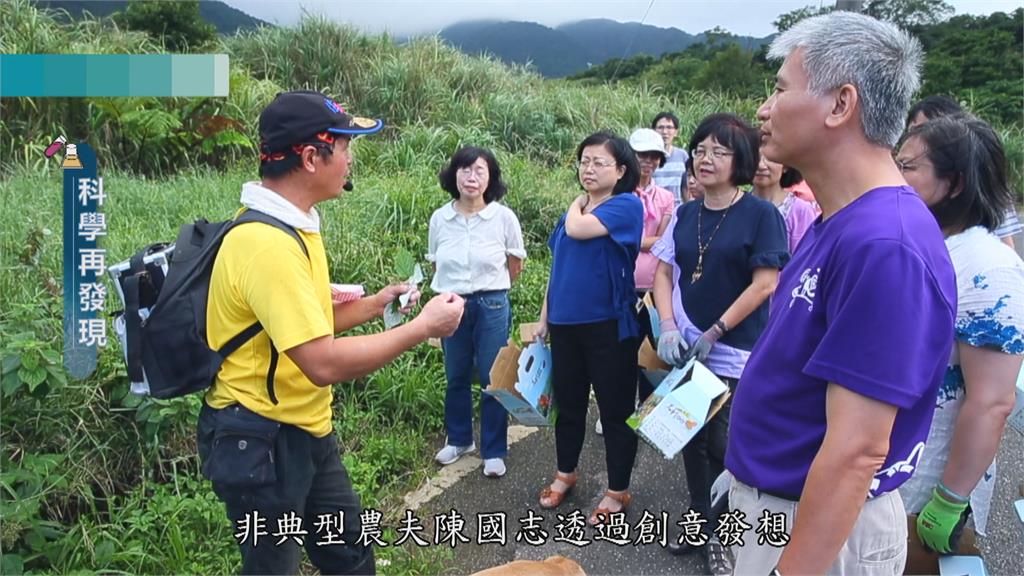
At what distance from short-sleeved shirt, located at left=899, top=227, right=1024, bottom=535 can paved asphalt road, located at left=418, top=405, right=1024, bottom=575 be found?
1217 mm

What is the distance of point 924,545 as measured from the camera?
6.42 feet

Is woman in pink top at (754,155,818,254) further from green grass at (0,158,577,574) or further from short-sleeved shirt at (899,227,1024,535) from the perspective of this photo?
green grass at (0,158,577,574)

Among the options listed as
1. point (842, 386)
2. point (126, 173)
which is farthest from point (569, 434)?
point (126, 173)

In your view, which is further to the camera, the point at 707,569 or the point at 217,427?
the point at 707,569

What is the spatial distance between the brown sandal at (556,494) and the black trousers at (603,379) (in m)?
0.23

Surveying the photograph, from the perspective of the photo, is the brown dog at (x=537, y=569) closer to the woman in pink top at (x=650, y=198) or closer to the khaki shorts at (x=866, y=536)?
the khaki shorts at (x=866, y=536)

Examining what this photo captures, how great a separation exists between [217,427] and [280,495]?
0.84 ft

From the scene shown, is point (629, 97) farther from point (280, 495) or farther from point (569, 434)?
point (280, 495)

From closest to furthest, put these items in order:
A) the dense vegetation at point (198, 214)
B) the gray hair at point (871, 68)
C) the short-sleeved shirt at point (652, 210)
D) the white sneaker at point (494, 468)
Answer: the gray hair at point (871, 68) < the dense vegetation at point (198, 214) < the white sneaker at point (494, 468) < the short-sleeved shirt at point (652, 210)

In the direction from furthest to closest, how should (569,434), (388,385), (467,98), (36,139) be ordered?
(467,98)
(36,139)
(388,385)
(569,434)

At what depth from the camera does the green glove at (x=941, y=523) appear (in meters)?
1.88

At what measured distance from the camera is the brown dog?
202 centimetres

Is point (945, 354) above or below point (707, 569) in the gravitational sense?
above

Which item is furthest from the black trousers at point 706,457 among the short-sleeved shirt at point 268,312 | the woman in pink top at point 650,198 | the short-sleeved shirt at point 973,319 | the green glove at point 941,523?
the short-sleeved shirt at point 268,312
